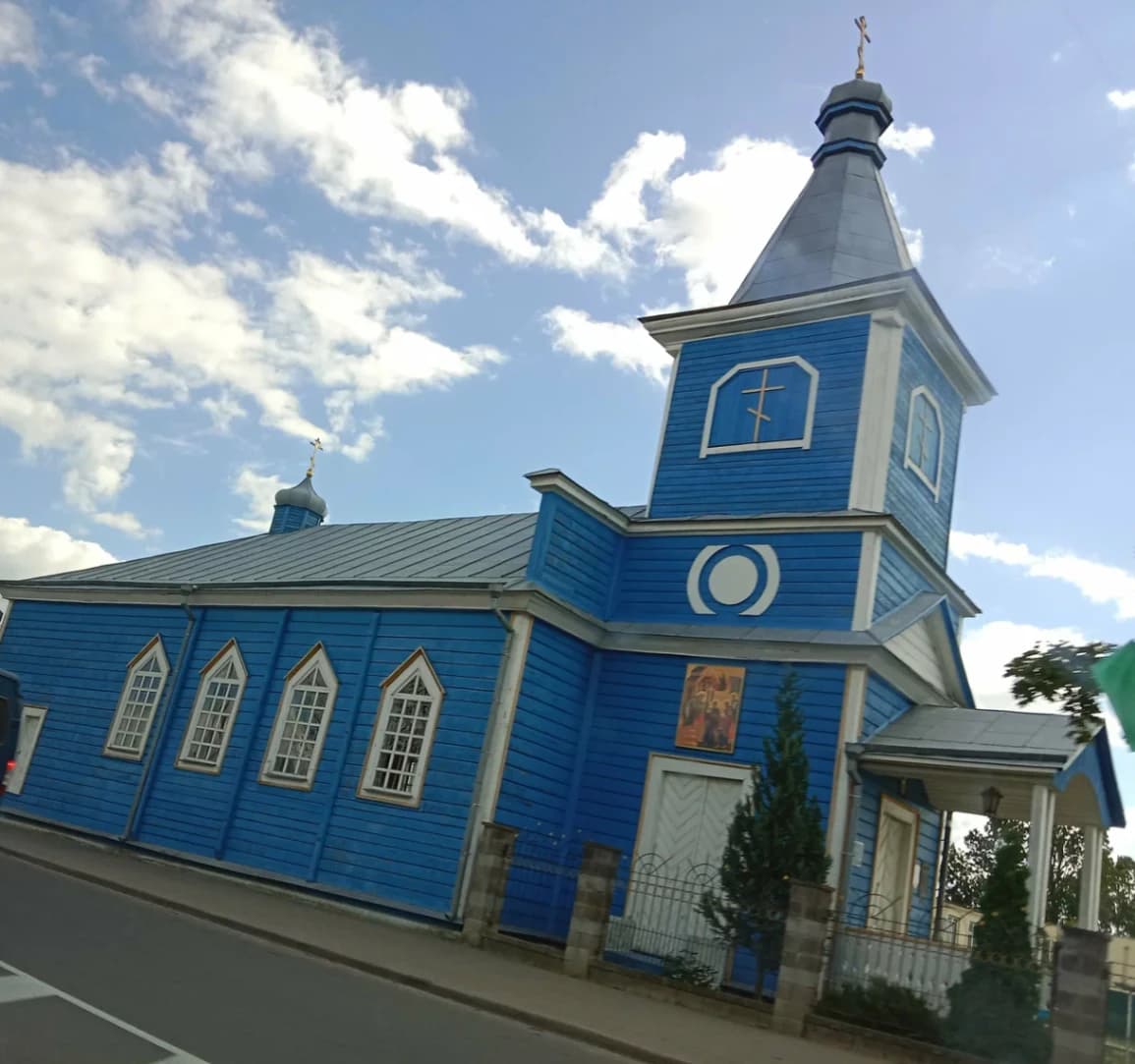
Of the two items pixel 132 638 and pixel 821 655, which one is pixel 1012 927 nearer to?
pixel 821 655

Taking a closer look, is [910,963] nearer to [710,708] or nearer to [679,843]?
[679,843]

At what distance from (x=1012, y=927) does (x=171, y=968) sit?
7534mm

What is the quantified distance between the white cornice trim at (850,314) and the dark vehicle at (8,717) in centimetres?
1056

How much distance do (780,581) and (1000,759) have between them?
12.0 feet

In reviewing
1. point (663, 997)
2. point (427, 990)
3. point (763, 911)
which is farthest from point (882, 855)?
point (427, 990)

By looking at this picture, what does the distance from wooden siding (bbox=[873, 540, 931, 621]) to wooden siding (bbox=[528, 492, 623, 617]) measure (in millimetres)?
3881

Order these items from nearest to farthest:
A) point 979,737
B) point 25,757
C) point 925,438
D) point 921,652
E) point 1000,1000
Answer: point 1000,1000, point 979,737, point 921,652, point 925,438, point 25,757

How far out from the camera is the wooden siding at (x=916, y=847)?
12.8m

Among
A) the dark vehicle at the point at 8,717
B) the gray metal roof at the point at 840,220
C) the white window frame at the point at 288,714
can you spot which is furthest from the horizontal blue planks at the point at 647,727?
the dark vehicle at the point at 8,717

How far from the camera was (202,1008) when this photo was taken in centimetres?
738

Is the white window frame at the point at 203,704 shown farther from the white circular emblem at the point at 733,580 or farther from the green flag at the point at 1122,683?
the green flag at the point at 1122,683

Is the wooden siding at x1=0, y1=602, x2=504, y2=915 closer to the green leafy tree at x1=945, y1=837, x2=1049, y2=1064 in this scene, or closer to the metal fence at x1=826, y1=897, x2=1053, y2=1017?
the metal fence at x1=826, y1=897, x2=1053, y2=1017

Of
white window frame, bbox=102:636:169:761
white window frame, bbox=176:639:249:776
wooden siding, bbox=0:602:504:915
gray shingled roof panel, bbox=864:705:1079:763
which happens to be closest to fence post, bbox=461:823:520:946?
wooden siding, bbox=0:602:504:915

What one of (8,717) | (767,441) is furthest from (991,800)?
(8,717)
